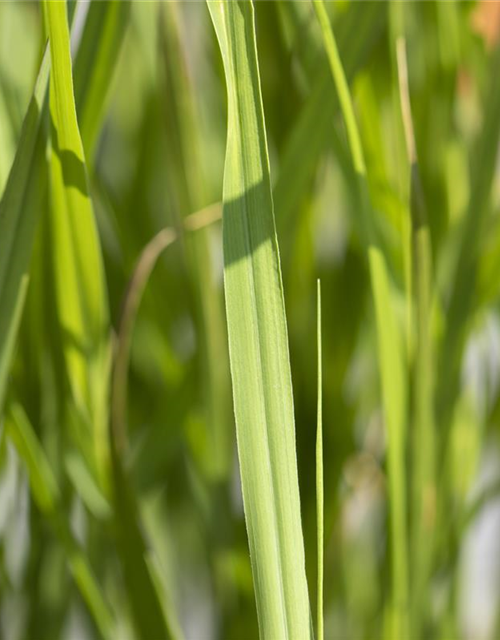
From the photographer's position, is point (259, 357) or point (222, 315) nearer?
point (259, 357)

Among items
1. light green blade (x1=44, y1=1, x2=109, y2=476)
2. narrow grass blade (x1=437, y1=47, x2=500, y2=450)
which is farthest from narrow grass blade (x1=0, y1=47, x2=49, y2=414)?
narrow grass blade (x1=437, y1=47, x2=500, y2=450)

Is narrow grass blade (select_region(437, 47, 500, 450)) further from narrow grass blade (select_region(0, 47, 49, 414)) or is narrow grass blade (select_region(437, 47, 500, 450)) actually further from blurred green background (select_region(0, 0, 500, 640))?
narrow grass blade (select_region(0, 47, 49, 414))

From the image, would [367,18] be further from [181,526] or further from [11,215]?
[181,526]

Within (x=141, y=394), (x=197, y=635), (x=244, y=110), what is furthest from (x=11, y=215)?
(x=197, y=635)

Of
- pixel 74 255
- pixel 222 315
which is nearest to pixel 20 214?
pixel 74 255

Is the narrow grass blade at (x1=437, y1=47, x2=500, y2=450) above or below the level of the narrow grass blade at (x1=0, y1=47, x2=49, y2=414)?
below

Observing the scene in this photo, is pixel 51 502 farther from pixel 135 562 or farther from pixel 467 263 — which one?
pixel 467 263

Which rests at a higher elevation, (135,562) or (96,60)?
(96,60)
